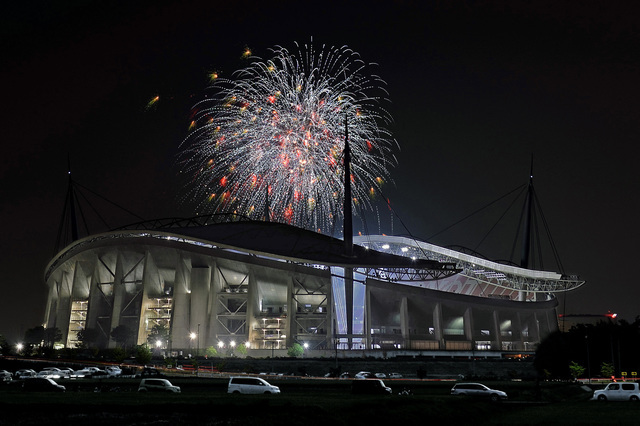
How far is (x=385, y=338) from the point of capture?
99375mm

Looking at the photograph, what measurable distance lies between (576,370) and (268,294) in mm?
49948

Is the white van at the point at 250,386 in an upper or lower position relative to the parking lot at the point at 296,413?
upper

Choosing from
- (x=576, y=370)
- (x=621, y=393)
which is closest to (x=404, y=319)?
(x=576, y=370)

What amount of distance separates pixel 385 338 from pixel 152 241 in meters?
38.2

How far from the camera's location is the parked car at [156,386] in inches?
1437

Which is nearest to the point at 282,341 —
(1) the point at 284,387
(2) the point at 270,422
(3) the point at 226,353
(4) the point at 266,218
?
(3) the point at 226,353

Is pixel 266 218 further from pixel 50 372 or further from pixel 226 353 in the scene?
pixel 50 372

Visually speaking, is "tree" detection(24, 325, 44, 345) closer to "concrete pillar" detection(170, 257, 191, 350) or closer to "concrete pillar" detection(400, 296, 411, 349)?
"concrete pillar" detection(170, 257, 191, 350)

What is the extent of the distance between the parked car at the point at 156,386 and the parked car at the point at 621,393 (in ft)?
78.3

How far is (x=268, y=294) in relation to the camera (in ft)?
330

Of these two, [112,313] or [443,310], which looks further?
[443,310]

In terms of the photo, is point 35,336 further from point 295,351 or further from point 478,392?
point 478,392

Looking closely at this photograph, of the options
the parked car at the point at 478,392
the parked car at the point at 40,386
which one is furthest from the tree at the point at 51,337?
the parked car at the point at 478,392

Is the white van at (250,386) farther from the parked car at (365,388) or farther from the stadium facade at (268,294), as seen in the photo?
the stadium facade at (268,294)
